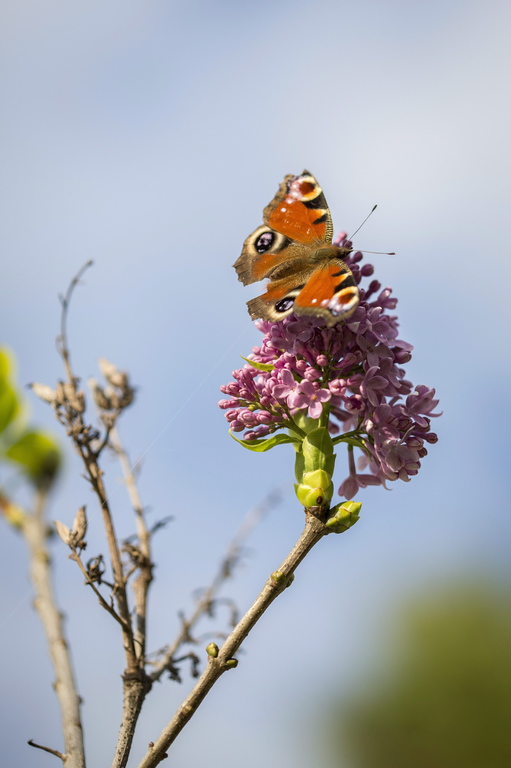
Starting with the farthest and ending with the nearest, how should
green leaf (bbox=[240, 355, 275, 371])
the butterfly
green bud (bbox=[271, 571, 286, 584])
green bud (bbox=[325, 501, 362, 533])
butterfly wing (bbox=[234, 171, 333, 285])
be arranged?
butterfly wing (bbox=[234, 171, 333, 285]) → green leaf (bbox=[240, 355, 275, 371]) → the butterfly → green bud (bbox=[325, 501, 362, 533]) → green bud (bbox=[271, 571, 286, 584])

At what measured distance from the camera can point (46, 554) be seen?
1882 millimetres

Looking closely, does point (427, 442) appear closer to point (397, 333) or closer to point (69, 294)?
point (397, 333)

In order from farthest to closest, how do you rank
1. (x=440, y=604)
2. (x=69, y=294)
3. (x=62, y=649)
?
(x=440, y=604) < (x=69, y=294) < (x=62, y=649)

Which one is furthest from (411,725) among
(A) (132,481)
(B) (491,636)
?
(A) (132,481)

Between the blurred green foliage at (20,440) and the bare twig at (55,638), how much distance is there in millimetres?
676

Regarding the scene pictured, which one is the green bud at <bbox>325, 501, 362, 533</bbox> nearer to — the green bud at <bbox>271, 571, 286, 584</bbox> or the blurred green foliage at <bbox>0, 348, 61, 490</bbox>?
the green bud at <bbox>271, 571, 286, 584</bbox>


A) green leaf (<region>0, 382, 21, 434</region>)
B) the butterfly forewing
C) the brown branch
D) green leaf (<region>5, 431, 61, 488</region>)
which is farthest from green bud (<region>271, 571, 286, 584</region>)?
green leaf (<region>0, 382, 21, 434</region>)

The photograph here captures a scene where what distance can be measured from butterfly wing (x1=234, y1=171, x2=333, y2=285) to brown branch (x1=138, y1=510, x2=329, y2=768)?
1.07 metres

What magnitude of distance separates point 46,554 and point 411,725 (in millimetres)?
16369

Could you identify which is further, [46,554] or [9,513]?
[9,513]

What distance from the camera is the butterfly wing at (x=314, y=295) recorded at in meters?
1.70

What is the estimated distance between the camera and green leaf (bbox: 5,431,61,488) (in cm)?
266

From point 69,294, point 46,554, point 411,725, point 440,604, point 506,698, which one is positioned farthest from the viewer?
point 440,604

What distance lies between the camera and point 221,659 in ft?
4.54
